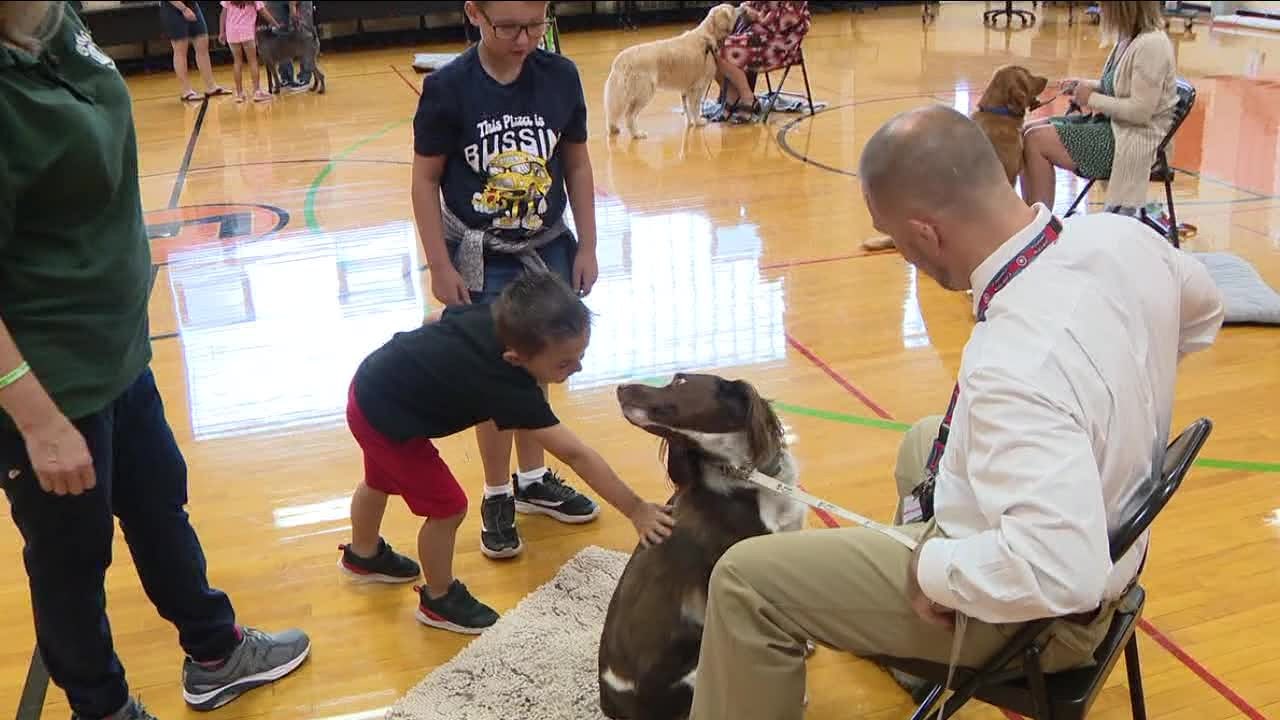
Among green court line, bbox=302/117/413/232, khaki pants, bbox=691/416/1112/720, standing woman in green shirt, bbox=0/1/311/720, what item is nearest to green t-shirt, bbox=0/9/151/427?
standing woman in green shirt, bbox=0/1/311/720

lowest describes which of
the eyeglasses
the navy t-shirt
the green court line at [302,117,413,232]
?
the green court line at [302,117,413,232]

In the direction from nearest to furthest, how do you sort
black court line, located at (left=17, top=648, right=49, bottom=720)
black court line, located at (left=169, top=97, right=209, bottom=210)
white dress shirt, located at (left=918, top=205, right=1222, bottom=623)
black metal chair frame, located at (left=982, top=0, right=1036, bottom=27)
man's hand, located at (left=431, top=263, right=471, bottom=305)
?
white dress shirt, located at (left=918, top=205, right=1222, bottom=623), black court line, located at (left=17, top=648, right=49, bottom=720), man's hand, located at (left=431, top=263, right=471, bottom=305), black court line, located at (left=169, top=97, right=209, bottom=210), black metal chair frame, located at (left=982, top=0, right=1036, bottom=27)

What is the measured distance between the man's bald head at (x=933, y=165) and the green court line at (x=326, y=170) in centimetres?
525

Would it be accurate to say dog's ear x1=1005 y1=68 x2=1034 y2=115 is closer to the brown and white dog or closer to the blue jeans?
the blue jeans

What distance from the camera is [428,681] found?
256 cm

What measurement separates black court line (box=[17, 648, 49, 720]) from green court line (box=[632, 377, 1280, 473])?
2.14 metres

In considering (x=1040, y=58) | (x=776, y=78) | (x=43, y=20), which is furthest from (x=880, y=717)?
(x=1040, y=58)

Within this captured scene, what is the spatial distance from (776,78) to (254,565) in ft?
28.7

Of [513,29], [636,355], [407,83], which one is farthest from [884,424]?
[407,83]

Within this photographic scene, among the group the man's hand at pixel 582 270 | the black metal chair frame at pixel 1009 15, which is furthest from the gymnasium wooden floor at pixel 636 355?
the black metal chair frame at pixel 1009 15

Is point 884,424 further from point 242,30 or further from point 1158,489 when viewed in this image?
point 242,30

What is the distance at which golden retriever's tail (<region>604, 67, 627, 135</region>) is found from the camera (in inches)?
322

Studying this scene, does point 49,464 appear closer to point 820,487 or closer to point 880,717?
point 880,717

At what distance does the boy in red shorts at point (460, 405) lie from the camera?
233cm
